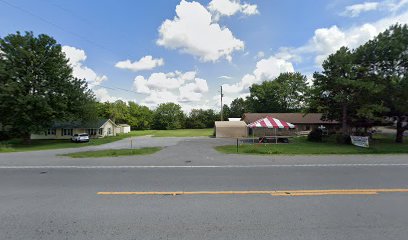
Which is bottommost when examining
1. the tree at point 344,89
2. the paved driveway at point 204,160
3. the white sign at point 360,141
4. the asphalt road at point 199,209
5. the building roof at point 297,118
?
the paved driveway at point 204,160

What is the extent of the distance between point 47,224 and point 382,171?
36.1 feet

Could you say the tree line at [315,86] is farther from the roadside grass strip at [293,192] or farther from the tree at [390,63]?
the roadside grass strip at [293,192]

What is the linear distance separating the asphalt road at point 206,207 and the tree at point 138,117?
73.9 m

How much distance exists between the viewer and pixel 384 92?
22.4 meters

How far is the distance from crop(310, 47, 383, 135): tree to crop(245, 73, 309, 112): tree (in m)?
37.5

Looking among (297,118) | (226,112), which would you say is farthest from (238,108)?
(297,118)

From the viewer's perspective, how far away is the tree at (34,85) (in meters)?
28.0

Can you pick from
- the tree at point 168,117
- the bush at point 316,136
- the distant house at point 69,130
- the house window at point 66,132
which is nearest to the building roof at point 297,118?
the bush at point 316,136

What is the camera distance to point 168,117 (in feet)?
274

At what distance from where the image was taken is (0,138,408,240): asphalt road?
4.02 metres

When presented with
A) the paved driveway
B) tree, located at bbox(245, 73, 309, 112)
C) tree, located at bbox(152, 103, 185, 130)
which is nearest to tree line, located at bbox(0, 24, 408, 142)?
the paved driveway

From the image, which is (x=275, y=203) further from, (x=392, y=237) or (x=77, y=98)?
(x=77, y=98)

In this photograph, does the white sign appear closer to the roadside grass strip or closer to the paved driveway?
the paved driveway

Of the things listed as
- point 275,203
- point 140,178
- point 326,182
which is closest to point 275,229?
point 275,203
